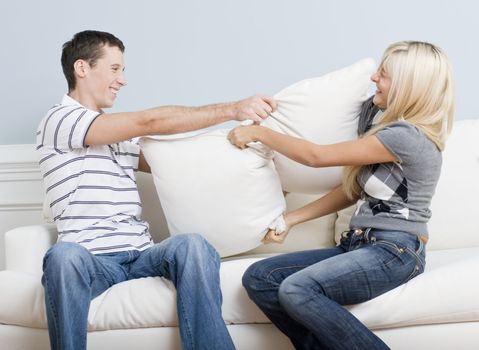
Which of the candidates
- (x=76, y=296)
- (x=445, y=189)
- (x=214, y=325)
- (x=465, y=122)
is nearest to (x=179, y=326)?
(x=214, y=325)

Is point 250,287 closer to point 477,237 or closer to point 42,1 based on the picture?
point 477,237

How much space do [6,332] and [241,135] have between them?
2.85 feet

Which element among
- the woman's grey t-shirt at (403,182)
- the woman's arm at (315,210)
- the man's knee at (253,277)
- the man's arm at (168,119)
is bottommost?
the man's knee at (253,277)

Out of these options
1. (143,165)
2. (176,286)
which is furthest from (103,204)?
(176,286)

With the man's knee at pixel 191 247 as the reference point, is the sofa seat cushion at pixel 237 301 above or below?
below

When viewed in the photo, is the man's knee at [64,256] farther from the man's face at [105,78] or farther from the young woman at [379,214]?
the man's face at [105,78]

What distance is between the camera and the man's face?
7.22 ft

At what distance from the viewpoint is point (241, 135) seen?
2018 mm

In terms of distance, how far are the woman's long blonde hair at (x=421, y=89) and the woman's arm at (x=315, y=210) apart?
0.29 meters

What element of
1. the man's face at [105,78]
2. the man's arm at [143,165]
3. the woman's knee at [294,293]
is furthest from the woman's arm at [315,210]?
the man's face at [105,78]

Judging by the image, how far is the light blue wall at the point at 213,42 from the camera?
2.57 meters

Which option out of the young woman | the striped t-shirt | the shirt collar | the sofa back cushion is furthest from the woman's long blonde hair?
the shirt collar

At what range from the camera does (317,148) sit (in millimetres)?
1866

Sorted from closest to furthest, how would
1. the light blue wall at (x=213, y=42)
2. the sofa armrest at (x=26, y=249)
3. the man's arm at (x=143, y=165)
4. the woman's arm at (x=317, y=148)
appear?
1. the woman's arm at (x=317, y=148)
2. the sofa armrest at (x=26, y=249)
3. the man's arm at (x=143, y=165)
4. the light blue wall at (x=213, y=42)
